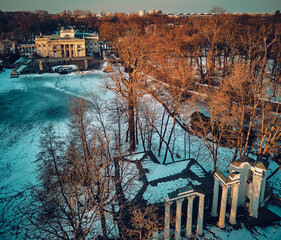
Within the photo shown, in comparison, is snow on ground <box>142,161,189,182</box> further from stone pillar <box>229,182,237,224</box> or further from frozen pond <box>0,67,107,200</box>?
frozen pond <box>0,67,107,200</box>

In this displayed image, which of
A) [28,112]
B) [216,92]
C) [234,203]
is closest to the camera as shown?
[234,203]

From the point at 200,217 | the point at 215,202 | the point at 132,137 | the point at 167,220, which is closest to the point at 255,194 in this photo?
the point at 215,202

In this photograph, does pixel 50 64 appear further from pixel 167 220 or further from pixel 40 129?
pixel 167 220

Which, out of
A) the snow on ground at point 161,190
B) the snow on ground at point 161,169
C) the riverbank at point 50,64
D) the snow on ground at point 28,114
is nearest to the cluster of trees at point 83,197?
the snow on ground at point 161,190

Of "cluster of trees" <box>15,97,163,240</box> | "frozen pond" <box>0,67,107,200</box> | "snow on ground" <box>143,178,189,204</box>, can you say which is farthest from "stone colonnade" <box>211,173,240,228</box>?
"frozen pond" <box>0,67,107,200</box>

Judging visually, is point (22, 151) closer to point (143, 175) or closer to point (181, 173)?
point (143, 175)

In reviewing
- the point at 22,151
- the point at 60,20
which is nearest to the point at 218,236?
the point at 22,151
